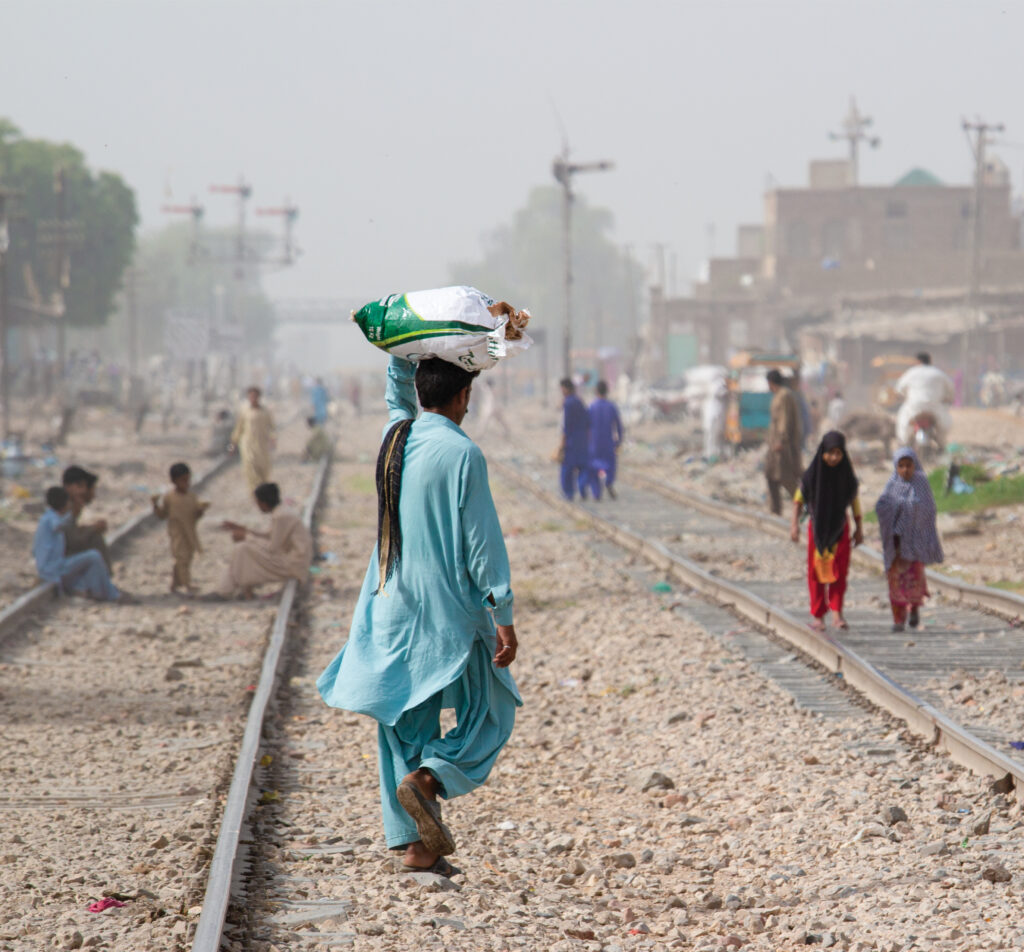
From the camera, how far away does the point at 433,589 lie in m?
4.41

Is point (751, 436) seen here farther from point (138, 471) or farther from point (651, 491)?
point (138, 471)

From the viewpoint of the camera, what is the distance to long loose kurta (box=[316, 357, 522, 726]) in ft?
14.2

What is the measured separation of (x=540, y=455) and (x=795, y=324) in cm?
2103

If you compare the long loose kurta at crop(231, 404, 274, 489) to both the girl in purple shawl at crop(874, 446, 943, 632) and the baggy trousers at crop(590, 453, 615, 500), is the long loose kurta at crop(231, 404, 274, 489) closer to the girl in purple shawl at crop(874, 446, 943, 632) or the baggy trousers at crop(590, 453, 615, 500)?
the baggy trousers at crop(590, 453, 615, 500)

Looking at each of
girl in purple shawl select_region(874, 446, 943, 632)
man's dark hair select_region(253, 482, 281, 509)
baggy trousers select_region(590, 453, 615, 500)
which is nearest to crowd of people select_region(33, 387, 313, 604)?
man's dark hair select_region(253, 482, 281, 509)

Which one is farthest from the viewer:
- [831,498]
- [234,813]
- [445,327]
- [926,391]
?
[926,391]

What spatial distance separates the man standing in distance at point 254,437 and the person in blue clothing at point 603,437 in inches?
166

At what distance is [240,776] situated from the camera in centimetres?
590

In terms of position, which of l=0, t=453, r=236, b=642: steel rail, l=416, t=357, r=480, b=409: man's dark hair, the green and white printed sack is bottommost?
l=0, t=453, r=236, b=642: steel rail

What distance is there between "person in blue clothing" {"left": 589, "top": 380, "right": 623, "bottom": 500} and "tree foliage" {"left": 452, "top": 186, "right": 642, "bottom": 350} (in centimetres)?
10600

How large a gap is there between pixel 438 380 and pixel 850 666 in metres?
4.13

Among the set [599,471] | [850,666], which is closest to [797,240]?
[599,471]

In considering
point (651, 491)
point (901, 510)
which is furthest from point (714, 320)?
point (901, 510)

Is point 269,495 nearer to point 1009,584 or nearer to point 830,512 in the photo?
point 830,512
